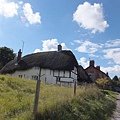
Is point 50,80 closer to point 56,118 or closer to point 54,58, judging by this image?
point 54,58

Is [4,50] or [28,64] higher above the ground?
[4,50]

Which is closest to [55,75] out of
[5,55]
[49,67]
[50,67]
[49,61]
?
[50,67]

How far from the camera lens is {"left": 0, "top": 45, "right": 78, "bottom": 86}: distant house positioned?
39.0 metres

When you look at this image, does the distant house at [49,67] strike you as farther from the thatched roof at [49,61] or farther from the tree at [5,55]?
the tree at [5,55]

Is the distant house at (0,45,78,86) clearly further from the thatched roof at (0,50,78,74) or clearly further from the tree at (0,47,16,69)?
the tree at (0,47,16,69)

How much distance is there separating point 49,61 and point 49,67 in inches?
76.7

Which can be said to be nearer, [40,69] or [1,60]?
[40,69]

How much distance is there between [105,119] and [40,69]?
112ft

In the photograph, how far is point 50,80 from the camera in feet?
132

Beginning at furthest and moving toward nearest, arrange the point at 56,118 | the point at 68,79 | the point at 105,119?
1. the point at 68,79
2. the point at 105,119
3. the point at 56,118

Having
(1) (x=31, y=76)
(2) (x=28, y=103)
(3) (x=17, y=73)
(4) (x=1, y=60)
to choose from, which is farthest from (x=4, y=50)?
(2) (x=28, y=103)

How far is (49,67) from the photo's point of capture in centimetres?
4106

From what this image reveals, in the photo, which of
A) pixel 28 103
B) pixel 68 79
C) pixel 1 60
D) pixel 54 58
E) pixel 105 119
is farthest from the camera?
pixel 1 60

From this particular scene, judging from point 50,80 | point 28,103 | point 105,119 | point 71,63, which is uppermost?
point 71,63
